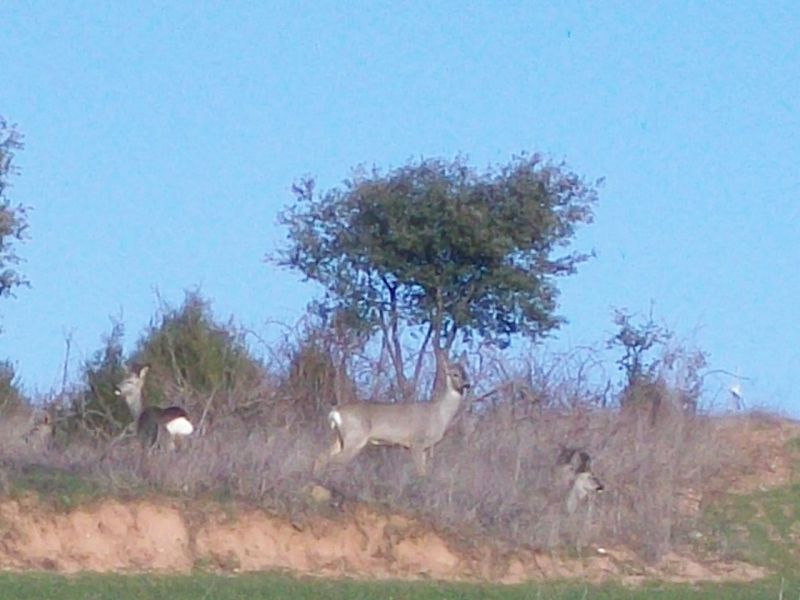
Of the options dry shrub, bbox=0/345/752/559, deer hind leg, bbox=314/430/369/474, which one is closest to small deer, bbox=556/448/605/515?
dry shrub, bbox=0/345/752/559

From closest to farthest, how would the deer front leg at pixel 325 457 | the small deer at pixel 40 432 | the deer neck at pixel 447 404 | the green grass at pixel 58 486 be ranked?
the green grass at pixel 58 486, the deer front leg at pixel 325 457, the small deer at pixel 40 432, the deer neck at pixel 447 404

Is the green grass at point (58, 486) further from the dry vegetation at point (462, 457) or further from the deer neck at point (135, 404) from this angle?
the deer neck at point (135, 404)

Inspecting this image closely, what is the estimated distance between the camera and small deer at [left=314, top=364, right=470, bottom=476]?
31.2 m

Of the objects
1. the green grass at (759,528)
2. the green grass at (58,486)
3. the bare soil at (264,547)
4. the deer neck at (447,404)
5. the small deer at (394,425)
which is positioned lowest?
the bare soil at (264,547)

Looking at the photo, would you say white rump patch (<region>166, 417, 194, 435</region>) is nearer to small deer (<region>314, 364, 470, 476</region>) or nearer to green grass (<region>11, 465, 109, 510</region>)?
green grass (<region>11, 465, 109, 510</region>)

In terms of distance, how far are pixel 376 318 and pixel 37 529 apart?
17.2 meters

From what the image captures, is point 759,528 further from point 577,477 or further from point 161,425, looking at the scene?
point 161,425

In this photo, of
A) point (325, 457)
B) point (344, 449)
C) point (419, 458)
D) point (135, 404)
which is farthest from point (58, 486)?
point (419, 458)

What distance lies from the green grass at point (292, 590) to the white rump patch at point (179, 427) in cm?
349

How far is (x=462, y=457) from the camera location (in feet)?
108

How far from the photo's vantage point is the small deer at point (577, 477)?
103ft

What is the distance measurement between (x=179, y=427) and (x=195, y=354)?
574 cm

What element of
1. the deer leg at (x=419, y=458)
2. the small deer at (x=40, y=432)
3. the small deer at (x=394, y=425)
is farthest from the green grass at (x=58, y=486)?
the deer leg at (x=419, y=458)

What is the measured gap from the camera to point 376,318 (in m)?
43.8
